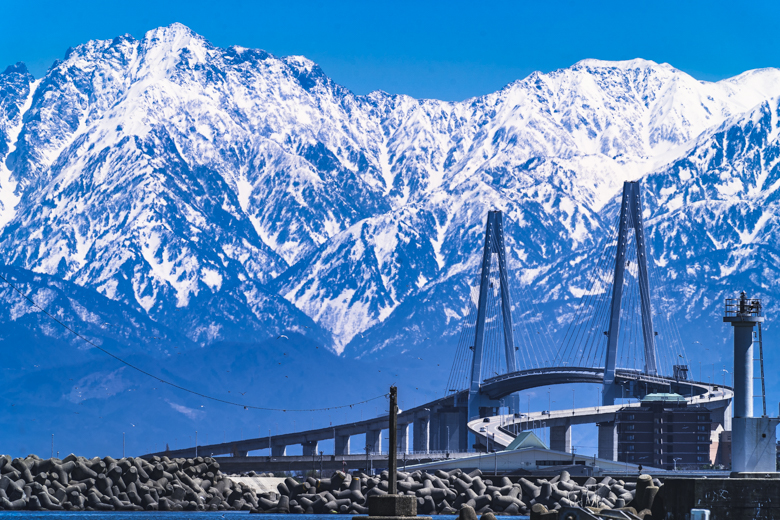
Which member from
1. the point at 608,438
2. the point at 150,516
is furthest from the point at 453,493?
the point at 608,438

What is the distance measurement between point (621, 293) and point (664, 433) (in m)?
20.2

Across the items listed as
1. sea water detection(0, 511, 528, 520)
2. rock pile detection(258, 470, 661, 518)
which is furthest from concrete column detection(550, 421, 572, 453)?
sea water detection(0, 511, 528, 520)

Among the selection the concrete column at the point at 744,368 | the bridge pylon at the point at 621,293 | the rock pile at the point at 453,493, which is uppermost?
the bridge pylon at the point at 621,293

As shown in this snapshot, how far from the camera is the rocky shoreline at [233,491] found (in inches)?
3410

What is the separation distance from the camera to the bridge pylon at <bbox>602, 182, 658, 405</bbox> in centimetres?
17288

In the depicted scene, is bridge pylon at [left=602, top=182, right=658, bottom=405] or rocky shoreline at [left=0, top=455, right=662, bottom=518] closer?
rocky shoreline at [left=0, top=455, right=662, bottom=518]

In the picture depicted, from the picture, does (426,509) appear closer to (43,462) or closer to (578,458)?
(43,462)

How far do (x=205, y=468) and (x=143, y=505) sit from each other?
1094 centimetres

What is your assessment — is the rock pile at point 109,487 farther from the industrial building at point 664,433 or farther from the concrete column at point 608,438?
the concrete column at point 608,438

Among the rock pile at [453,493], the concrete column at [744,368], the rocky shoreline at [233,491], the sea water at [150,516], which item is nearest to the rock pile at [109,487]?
the rocky shoreline at [233,491]

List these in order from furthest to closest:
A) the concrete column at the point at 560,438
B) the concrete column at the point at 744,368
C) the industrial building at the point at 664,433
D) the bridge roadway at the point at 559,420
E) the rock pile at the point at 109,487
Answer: the concrete column at the point at 560,438, the bridge roadway at the point at 559,420, the industrial building at the point at 664,433, the rock pile at the point at 109,487, the concrete column at the point at 744,368

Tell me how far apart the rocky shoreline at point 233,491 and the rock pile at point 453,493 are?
0.06 m

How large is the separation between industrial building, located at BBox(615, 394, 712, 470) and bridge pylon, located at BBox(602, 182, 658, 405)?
10437mm

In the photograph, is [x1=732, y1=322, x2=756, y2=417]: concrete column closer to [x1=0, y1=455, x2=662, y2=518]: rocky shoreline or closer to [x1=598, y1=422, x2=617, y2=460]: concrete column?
[x1=0, y1=455, x2=662, y2=518]: rocky shoreline
